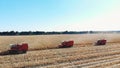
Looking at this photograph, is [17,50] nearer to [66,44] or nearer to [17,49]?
[17,49]

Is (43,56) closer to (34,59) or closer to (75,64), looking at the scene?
(34,59)

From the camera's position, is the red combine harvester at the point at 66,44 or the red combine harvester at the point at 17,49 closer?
the red combine harvester at the point at 17,49

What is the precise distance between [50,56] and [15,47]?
4.28m

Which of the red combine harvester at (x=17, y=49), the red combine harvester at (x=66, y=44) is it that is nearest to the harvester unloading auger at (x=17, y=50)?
the red combine harvester at (x=17, y=49)

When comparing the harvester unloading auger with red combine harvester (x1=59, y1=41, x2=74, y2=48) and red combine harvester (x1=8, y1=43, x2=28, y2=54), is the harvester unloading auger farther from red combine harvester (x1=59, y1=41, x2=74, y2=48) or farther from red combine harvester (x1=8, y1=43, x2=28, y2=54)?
red combine harvester (x1=59, y1=41, x2=74, y2=48)

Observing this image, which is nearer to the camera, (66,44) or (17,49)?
(17,49)

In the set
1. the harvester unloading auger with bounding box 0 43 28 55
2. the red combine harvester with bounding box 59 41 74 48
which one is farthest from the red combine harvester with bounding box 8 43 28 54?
the red combine harvester with bounding box 59 41 74 48

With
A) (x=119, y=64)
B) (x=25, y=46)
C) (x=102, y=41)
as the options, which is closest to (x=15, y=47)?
(x=25, y=46)

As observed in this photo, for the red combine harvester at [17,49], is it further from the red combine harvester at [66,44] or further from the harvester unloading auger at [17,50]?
the red combine harvester at [66,44]

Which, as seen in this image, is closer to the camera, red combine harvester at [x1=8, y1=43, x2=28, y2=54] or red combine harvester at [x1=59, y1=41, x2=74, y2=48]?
red combine harvester at [x1=8, y1=43, x2=28, y2=54]

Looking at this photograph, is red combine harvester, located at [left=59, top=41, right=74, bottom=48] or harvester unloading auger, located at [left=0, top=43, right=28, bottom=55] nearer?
harvester unloading auger, located at [left=0, top=43, right=28, bottom=55]

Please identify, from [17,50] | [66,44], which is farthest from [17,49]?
[66,44]

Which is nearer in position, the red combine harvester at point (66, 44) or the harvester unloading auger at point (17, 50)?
the harvester unloading auger at point (17, 50)

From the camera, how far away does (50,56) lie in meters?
22.5
